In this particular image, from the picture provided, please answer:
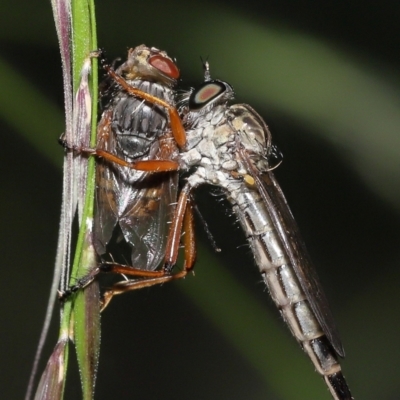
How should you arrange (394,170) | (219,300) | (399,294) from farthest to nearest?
(399,294), (394,170), (219,300)

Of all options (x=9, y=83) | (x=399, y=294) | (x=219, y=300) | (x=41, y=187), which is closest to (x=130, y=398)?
(x=219, y=300)

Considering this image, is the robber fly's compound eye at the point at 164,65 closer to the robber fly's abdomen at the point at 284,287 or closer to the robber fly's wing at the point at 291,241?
the robber fly's wing at the point at 291,241

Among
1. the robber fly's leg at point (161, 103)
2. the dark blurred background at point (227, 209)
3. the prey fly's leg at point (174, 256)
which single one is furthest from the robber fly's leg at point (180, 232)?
the dark blurred background at point (227, 209)

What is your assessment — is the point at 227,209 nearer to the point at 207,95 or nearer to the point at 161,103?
the point at 207,95

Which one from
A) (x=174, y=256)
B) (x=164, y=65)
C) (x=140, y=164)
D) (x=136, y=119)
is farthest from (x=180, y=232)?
(x=164, y=65)

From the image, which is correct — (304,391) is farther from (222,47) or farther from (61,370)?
(61,370)

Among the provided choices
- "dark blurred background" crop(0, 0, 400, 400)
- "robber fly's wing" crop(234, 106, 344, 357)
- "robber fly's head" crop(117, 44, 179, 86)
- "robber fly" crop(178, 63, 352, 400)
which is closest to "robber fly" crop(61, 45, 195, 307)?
"robber fly's head" crop(117, 44, 179, 86)
